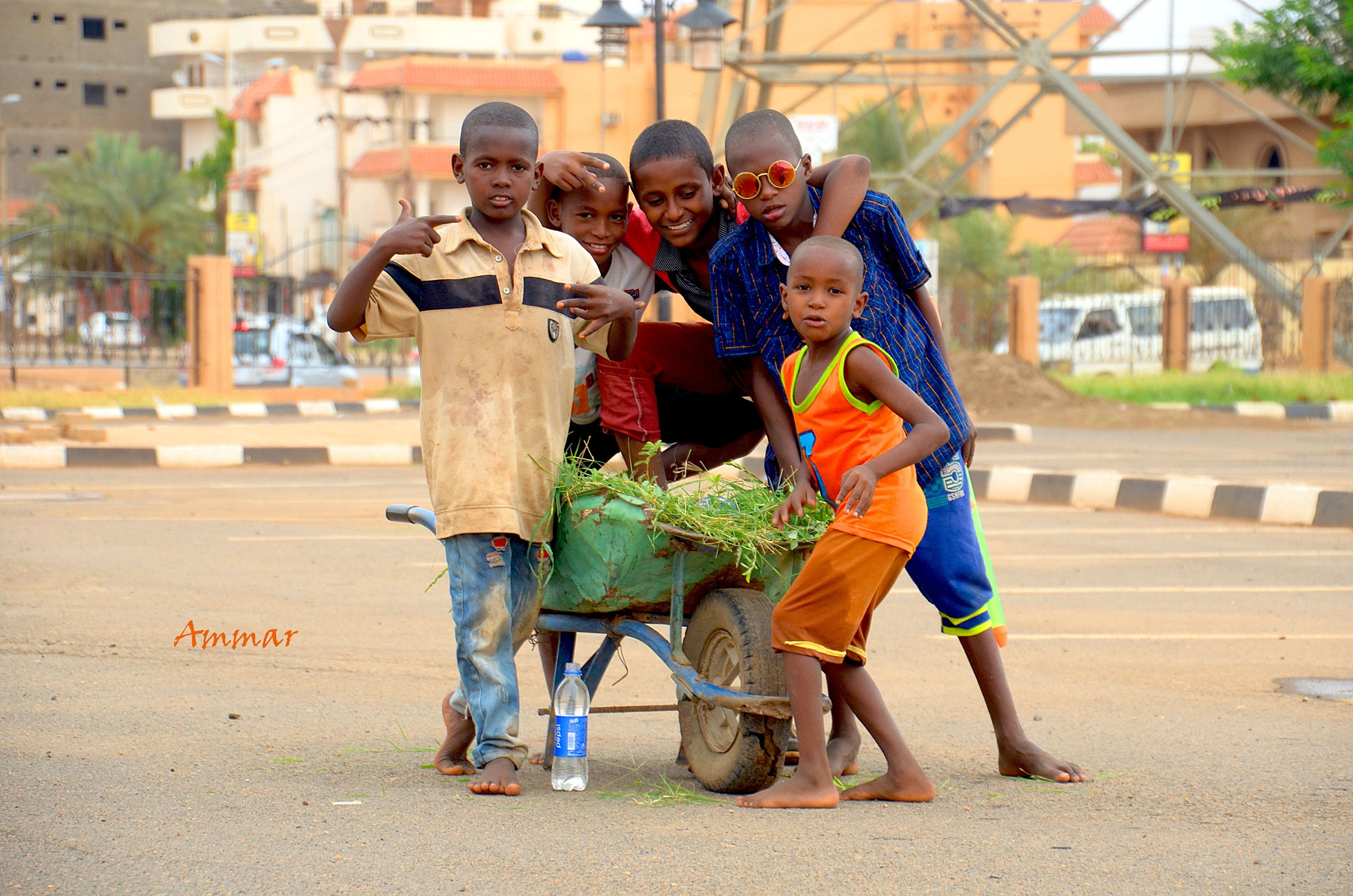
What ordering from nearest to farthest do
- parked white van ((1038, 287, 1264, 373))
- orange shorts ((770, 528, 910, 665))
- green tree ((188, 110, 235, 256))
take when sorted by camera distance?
orange shorts ((770, 528, 910, 665)) → parked white van ((1038, 287, 1264, 373)) → green tree ((188, 110, 235, 256))

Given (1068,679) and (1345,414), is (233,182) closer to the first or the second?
(1345,414)

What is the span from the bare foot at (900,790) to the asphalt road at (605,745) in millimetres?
46

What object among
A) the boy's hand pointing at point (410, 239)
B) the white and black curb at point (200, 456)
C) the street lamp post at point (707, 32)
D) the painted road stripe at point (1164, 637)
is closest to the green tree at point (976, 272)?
the street lamp post at point (707, 32)

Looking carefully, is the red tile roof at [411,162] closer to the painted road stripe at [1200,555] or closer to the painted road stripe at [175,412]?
the painted road stripe at [175,412]

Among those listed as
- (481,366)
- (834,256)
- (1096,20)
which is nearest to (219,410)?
(481,366)

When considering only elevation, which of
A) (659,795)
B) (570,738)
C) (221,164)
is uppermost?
(221,164)

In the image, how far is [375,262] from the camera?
3893mm

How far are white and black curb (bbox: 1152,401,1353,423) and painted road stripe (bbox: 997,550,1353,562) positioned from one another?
11.2 meters

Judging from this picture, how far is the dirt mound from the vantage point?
19172mm

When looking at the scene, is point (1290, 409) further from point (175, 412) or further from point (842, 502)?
point (842, 502)

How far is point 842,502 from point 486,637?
1.10m

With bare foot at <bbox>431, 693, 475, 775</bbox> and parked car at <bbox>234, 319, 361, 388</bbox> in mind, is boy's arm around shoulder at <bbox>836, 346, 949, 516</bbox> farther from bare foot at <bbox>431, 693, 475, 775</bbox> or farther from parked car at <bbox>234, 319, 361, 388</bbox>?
parked car at <bbox>234, 319, 361, 388</bbox>

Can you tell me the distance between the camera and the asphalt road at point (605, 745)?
328 centimetres

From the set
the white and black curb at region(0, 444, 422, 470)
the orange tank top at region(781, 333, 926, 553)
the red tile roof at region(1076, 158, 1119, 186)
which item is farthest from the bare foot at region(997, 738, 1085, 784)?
the red tile roof at region(1076, 158, 1119, 186)
